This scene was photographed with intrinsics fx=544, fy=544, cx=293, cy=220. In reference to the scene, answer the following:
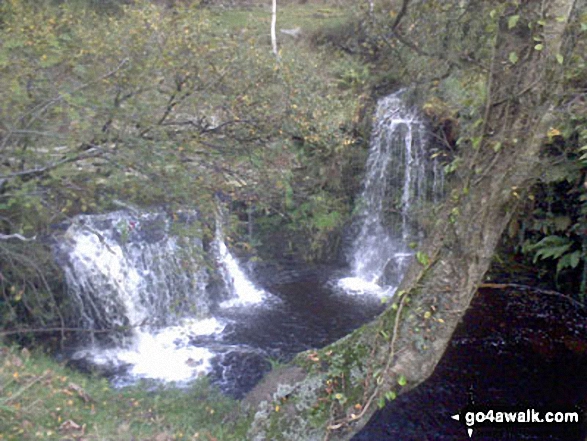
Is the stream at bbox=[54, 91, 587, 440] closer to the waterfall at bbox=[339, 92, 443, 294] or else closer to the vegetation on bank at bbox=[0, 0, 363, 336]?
the waterfall at bbox=[339, 92, 443, 294]

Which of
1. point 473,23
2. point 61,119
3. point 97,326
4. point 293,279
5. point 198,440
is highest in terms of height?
point 473,23

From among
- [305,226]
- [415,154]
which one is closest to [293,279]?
[305,226]

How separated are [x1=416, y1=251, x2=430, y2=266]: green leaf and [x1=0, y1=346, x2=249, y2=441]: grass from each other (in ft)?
6.93

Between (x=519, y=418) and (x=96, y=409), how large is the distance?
480 cm

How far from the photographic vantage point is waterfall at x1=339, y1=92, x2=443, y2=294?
1161 centimetres

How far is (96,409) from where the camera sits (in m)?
5.51

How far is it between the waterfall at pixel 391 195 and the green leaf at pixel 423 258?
259 inches

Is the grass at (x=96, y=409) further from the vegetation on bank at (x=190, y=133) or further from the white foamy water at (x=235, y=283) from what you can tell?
the white foamy water at (x=235, y=283)

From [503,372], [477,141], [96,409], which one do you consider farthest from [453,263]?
[96,409]

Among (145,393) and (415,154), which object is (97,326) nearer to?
(145,393)

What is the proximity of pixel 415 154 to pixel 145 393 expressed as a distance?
25.1 ft

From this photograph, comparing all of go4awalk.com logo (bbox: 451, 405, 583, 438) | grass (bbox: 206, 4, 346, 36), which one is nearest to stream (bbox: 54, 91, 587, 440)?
go4awalk.com logo (bbox: 451, 405, 583, 438)

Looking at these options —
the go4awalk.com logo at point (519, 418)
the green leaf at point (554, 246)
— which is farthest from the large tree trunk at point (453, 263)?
the green leaf at point (554, 246)

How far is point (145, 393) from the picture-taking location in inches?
260
